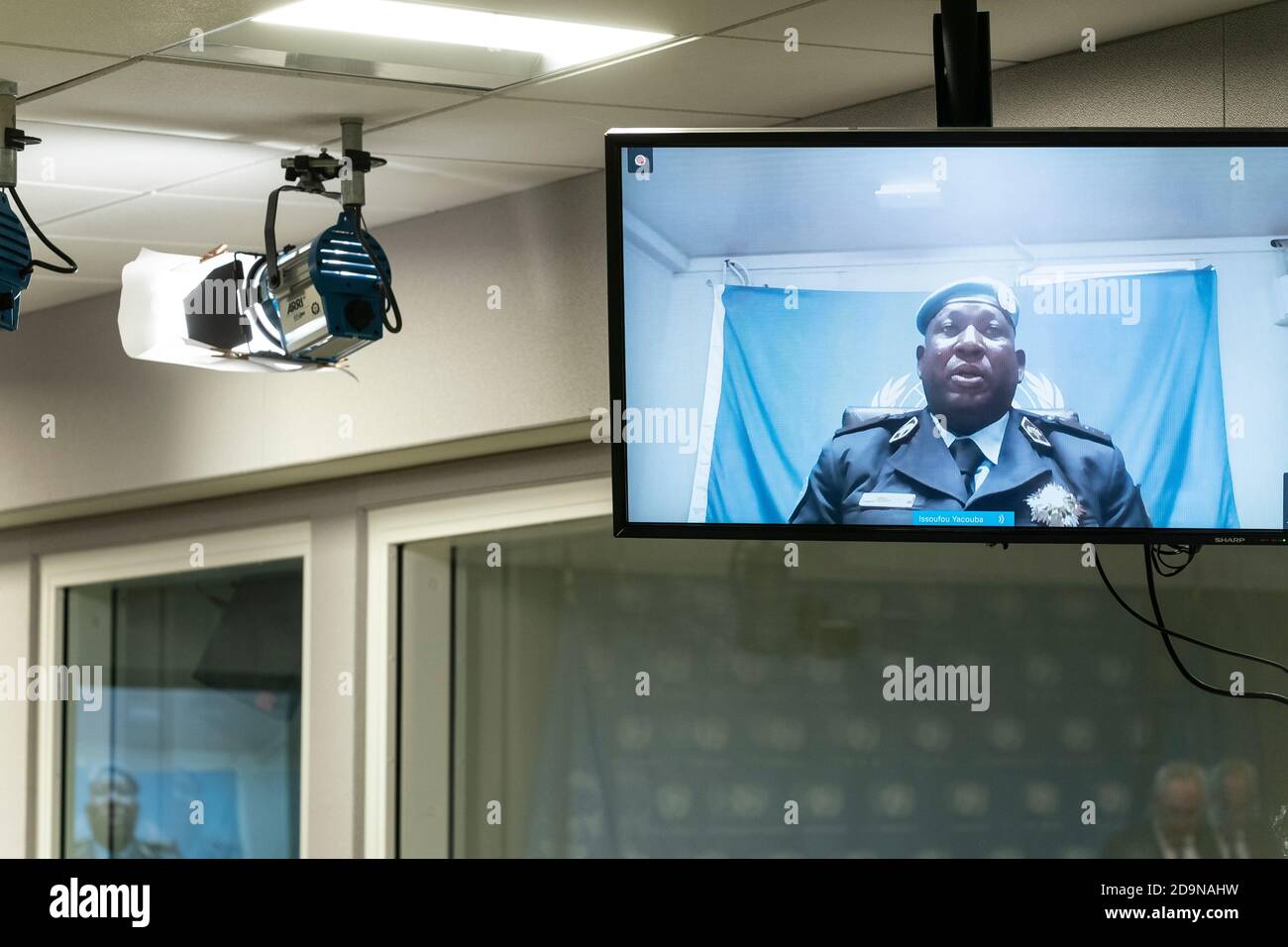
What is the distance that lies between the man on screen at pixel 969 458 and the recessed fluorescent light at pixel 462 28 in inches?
40.0

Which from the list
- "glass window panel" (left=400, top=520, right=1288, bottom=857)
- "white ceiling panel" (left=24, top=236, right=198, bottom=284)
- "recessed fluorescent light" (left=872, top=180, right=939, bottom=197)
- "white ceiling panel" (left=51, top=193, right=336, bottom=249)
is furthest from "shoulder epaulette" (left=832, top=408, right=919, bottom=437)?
"white ceiling panel" (left=24, top=236, right=198, bottom=284)

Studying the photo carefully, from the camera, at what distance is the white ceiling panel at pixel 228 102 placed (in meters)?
3.14

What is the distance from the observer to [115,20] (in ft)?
9.27

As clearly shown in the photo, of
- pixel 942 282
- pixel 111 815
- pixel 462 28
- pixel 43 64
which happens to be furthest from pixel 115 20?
pixel 111 815

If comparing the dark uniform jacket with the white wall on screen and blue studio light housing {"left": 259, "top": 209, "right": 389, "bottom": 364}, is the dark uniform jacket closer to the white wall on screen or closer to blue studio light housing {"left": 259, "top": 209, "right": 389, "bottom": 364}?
the white wall on screen

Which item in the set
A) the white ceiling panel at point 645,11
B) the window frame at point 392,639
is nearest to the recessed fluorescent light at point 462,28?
the white ceiling panel at point 645,11

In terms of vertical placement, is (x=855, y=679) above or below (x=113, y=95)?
below

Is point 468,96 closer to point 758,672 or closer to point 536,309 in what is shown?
point 536,309

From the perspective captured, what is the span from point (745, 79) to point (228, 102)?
944mm

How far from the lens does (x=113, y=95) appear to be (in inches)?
127

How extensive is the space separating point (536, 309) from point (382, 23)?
969 mm
